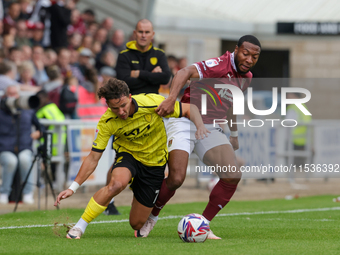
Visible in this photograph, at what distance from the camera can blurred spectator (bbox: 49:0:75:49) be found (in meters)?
14.3

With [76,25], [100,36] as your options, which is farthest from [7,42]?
[100,36]

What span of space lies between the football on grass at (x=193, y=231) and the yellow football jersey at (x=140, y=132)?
2.62 ft

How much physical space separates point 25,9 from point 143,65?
6843 millimetres

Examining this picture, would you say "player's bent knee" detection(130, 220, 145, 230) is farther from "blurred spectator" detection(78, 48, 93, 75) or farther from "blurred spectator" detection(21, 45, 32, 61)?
"blurred spectator" detection(78, 48, 93, 75)

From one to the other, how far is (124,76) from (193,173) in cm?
604

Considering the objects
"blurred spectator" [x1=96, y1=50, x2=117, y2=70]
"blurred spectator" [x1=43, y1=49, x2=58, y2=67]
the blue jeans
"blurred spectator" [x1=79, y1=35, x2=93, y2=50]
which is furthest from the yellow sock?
"blurred spectator" [x1=79, y1=35, x2=93, y2=50]

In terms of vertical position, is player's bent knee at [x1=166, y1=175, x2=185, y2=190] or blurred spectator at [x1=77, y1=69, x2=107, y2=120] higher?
blurred spectator at [x1=77, y1=69, x2=107, y2=120]

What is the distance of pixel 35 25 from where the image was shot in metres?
13.7

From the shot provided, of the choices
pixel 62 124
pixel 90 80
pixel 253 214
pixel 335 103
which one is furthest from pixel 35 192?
pixel 335 103

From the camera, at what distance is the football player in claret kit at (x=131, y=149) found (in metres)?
5.59

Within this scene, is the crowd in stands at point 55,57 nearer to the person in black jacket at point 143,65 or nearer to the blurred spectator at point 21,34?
the blurred spectator at point 21,34

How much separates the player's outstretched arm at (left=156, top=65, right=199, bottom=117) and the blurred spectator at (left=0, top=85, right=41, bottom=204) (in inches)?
183

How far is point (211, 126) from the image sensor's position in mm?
6609

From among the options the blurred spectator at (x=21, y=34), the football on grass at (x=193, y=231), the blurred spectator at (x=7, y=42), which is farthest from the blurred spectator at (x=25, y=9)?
the football on grass at (x=193, y=231)
